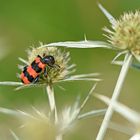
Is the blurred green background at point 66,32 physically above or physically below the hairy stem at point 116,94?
above

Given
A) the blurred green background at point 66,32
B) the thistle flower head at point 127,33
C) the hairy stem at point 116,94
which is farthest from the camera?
the blurred green background at point 66,32

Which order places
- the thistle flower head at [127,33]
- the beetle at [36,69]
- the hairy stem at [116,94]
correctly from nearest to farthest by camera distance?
the hairy stem at [116,94], the thistle flower head at [127,33], the beetle at [36,69]

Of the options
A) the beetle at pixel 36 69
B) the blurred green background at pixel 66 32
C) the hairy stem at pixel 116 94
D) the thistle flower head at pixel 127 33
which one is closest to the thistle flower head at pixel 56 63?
the beetle at pixel 36 69

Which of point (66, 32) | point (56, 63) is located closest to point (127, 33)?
point (56, 63)

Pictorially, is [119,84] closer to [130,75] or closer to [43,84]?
[43,84]

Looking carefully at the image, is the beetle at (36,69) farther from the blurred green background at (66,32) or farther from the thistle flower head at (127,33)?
the blurred green background at (66,32)

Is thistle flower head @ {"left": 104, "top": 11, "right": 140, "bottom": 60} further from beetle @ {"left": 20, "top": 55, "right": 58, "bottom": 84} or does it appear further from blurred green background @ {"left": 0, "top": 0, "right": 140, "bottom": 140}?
blurred green background @ {"left": 0, "top": 0, "right": 140, "bottom": 140}

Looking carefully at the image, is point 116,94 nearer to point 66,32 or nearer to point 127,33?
point 127,33
